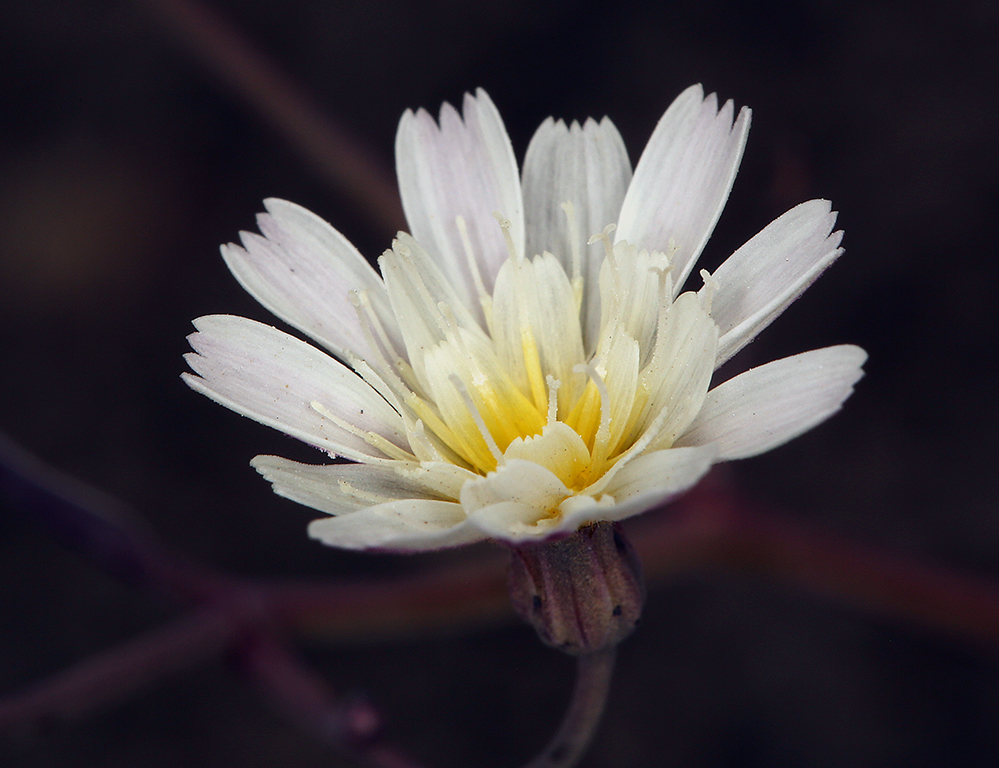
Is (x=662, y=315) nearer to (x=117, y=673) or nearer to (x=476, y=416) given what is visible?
(x=476, y=416)

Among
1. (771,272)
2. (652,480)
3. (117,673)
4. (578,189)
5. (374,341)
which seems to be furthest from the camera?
(117,673)

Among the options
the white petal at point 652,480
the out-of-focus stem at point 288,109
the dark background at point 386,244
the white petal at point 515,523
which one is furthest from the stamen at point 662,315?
the out-of-focus stem at point 288,109

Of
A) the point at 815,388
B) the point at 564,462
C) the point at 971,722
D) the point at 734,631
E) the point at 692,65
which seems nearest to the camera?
the point at 815,388

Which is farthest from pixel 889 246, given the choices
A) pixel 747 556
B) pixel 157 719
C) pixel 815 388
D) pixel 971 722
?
pixel 157 719

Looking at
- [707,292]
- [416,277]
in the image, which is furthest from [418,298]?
[707,292]

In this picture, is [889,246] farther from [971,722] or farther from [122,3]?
[122,3]

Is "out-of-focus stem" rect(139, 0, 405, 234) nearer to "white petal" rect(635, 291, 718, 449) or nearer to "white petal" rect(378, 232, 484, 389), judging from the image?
"white petal" rect(378, 232, 484, 389)
